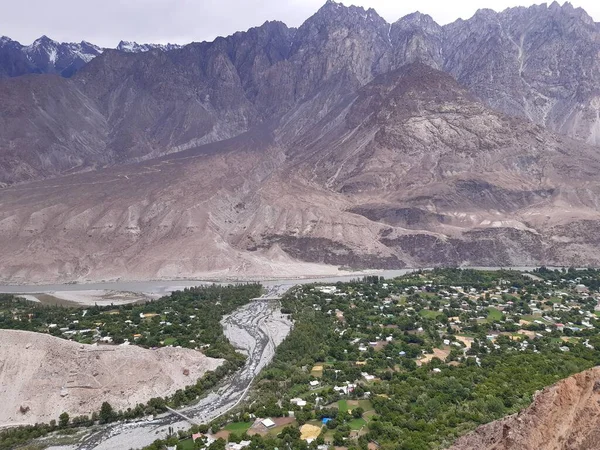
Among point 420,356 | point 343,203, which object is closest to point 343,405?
point 420,356

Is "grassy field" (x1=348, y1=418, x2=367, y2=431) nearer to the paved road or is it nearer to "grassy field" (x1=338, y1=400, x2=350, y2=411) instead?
"grassy field" (x1=338, y1=400, x2=350, y2=411)

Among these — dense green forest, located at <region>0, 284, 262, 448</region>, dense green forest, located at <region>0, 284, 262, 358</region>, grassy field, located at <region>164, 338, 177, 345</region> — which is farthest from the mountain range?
grassy field, located at <region>164, 338, 177, 345</region>

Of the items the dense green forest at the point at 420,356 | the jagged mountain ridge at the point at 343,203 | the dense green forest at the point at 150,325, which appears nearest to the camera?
the dense green forest at the point at 420,356

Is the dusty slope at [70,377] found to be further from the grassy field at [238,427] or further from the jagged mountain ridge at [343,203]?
the jagged mountain ridge at [343,203]

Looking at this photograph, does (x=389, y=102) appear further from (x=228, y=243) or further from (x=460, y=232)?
(x=228, y=243)

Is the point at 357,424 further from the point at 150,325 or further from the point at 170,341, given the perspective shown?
the point at 150,325

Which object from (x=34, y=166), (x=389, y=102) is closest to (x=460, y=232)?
(x=389, y=102)

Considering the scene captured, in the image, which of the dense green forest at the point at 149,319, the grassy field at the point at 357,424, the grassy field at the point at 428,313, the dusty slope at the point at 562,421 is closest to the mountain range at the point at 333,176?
the dense green forest at the point at 149,319
